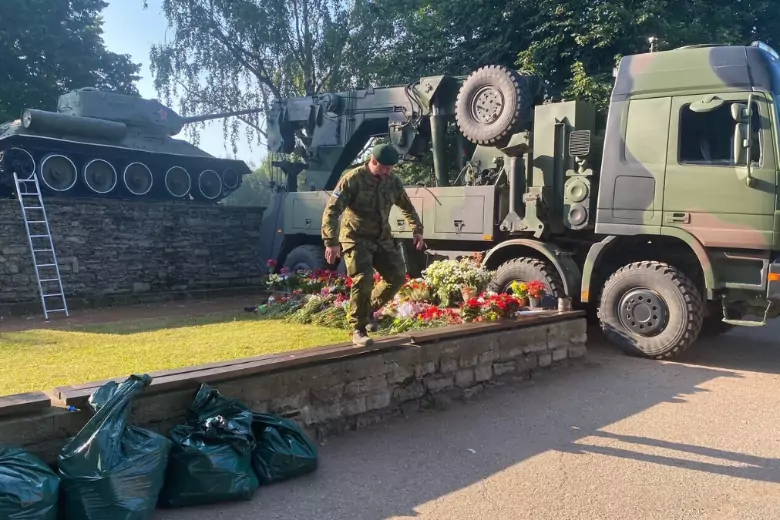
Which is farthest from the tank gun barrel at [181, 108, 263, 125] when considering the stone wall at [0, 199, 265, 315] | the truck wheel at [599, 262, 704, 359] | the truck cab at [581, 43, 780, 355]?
the truck wheel at [599, 262, 704, 359]

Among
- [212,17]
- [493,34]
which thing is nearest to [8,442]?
[493,34]

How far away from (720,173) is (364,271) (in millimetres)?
4149

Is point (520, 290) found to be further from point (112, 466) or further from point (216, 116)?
point (216, 116)

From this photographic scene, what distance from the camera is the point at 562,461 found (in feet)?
14.8

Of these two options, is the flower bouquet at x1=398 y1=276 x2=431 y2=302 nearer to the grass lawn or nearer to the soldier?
the grass lawn

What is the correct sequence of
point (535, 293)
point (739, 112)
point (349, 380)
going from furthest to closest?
point (535, 293) → point (739, 112) → point (349, 380)

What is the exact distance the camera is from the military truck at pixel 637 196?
725 cm

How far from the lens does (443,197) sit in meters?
9.93

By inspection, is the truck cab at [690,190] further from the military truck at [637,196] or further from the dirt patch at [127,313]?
the dirt patch at [127,313]

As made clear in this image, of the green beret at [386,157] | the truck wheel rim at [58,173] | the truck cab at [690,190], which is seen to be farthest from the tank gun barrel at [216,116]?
the green beret at [386,157]

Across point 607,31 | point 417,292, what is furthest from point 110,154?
point 607,31

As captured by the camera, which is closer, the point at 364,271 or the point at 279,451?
the point at 279,451

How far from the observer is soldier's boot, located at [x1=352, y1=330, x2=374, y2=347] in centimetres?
542

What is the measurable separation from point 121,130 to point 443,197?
30.9ft
